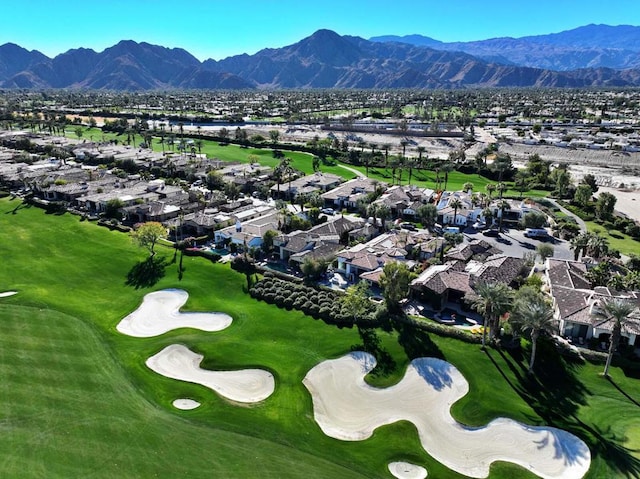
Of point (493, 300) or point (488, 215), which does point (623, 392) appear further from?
point (488, 215)

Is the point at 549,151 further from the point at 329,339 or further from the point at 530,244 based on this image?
the point at 329,339

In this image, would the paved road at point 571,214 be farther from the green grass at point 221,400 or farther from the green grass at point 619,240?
the green grass at point 221,400

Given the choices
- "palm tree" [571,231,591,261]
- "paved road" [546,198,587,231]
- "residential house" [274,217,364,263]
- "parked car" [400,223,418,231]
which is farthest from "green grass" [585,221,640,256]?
"residential house" [274,217,364,263]

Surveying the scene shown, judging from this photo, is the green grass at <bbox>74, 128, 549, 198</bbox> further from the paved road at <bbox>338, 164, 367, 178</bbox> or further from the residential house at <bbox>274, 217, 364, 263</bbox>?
the residential house at <bbox>274, 217, 364, 263</bbox>

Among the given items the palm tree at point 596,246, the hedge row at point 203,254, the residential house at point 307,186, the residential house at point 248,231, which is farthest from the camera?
the residential house at point 307,186

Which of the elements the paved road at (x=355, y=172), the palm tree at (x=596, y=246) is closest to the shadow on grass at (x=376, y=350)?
the palm tree at (x=596, y=246)

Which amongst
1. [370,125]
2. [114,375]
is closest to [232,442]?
[114,375]
